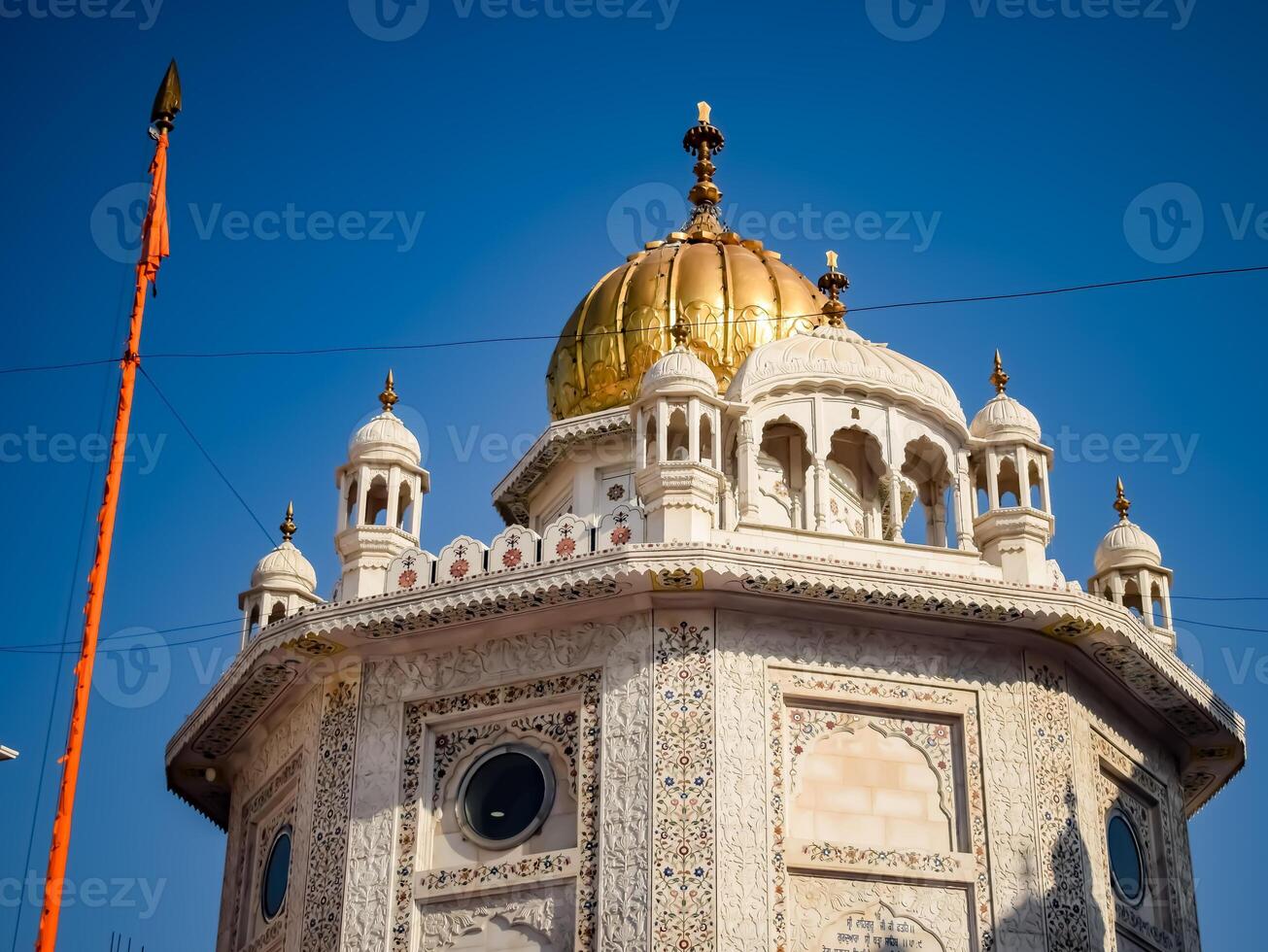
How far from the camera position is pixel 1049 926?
→ 52.3 ft

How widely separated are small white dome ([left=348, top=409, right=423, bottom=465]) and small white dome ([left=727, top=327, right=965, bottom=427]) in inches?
117

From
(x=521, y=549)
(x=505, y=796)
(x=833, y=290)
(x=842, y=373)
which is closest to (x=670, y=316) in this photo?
(x=833, y=290)

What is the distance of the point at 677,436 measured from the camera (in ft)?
57.4

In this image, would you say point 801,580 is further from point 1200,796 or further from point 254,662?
point 1200,796

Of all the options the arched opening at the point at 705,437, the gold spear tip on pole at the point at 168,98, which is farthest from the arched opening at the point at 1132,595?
Answer: the gold spear tip on pole at the point at 168,98

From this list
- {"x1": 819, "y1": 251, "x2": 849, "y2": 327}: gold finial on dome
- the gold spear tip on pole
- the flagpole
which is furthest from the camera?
{"x1": 819, "y1": 251, "x2": 849, "y2": 327}: gold finial on dome

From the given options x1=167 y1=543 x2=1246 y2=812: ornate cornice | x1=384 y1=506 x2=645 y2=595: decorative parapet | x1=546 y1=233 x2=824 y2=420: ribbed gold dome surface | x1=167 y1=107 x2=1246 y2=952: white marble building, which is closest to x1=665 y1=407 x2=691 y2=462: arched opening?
x1=167 y1=107 x2=1246 y2=952: white marble building

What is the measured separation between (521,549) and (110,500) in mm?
3364

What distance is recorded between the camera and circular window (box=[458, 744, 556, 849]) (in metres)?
16.4

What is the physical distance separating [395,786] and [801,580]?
3.78m

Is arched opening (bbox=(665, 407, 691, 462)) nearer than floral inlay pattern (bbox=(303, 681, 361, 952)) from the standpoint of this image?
No

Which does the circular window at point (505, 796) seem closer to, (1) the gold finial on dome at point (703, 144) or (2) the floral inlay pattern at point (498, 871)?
(2) the floral inlay pattern at point (498, 871)

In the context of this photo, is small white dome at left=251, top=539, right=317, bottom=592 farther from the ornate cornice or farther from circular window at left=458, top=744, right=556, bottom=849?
circular window at left=458, top=744, right=556, bottom=849

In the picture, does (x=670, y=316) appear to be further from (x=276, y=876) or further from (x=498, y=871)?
(x=498, y=871)
